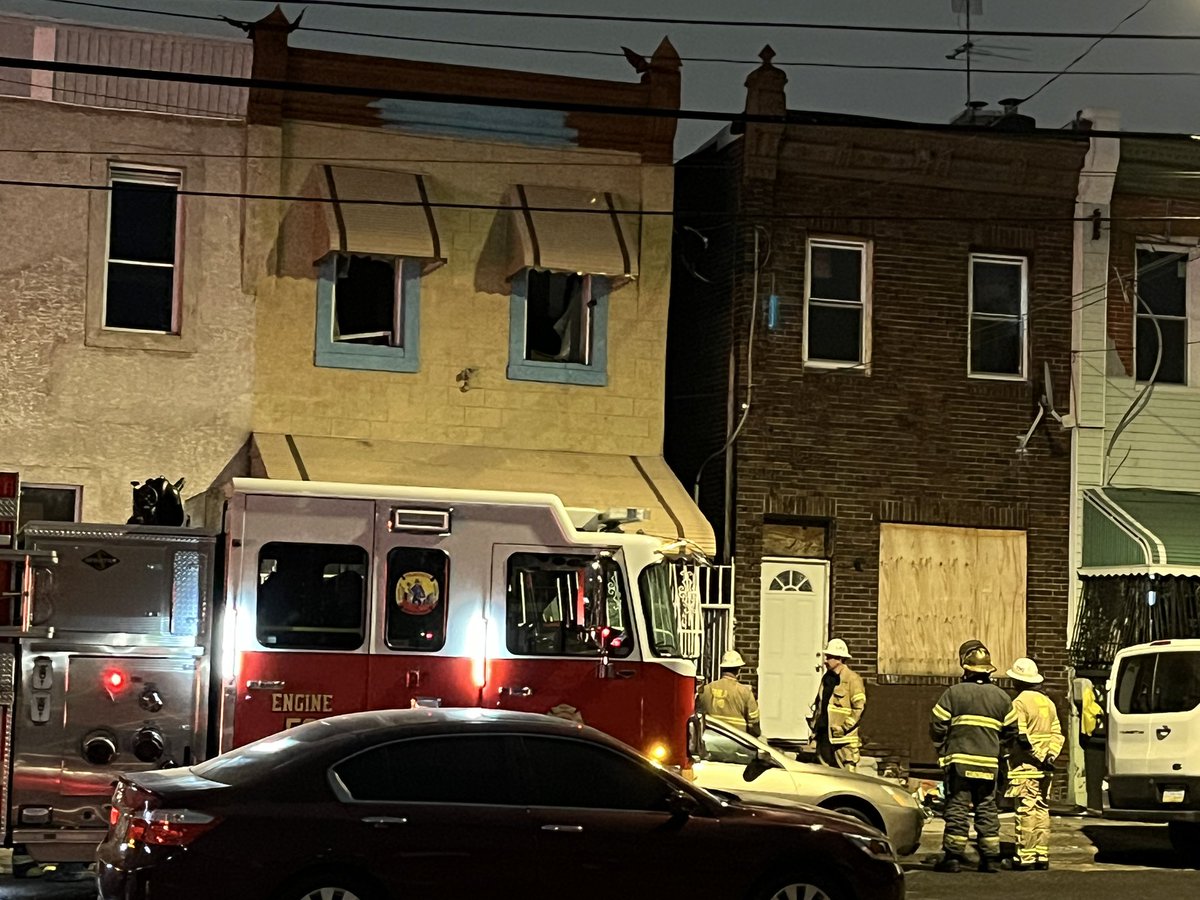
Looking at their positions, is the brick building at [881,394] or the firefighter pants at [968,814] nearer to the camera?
the firefighter pants at [968,814]

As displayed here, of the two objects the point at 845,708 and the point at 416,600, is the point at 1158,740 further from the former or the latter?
the point at 416,600

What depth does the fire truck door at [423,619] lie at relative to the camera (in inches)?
472

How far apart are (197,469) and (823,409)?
21.7ft

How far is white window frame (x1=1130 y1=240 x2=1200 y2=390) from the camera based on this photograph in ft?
70.5

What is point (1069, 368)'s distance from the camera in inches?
833

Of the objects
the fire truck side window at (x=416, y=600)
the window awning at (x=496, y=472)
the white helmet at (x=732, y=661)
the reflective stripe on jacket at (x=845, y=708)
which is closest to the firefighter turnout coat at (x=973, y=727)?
the reflective stripe on jacket at (x=845, y=708)

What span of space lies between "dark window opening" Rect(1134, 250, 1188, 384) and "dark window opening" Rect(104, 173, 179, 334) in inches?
420

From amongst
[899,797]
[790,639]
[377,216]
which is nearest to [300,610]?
[899,797]

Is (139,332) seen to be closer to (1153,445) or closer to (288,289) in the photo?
(288,289)

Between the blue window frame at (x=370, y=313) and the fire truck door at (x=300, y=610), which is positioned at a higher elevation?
the blue window frame at (x=370, y=313)

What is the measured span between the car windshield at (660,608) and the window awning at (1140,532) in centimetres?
898

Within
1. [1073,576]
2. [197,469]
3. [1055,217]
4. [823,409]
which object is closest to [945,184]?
[1055,217]

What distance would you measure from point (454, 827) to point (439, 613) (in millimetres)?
2885

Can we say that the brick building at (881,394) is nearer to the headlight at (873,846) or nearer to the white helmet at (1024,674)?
the white helmet at (1024,674)
